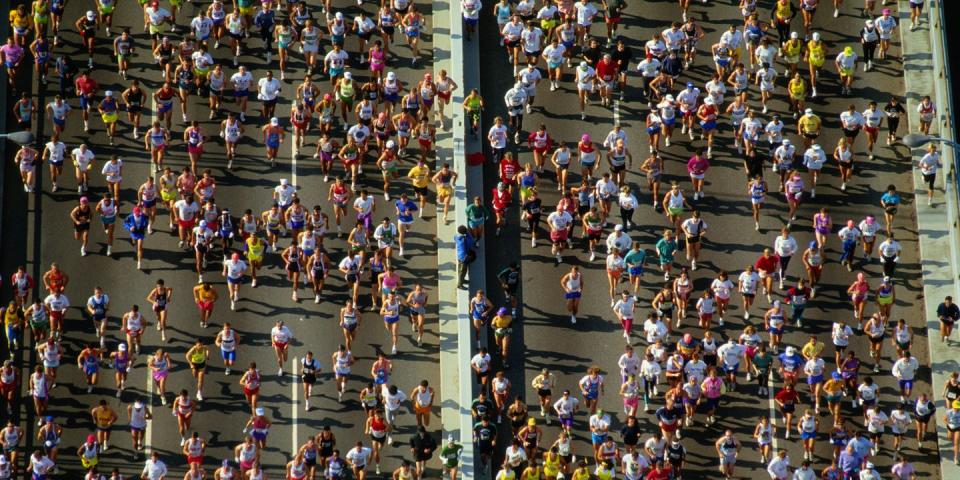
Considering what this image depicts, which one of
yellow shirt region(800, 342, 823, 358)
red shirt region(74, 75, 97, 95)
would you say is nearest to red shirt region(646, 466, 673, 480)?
yellow shirt region(800, 342, 823, 358)

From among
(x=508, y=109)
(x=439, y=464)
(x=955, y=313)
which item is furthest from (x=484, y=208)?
(x=955, y=313)

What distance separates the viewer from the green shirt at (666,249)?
53.6 m

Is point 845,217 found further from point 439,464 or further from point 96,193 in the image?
point 96,193

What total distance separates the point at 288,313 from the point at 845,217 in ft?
45.5

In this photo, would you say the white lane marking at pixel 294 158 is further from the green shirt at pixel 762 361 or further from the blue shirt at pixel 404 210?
the green shirt at pixel 762 361

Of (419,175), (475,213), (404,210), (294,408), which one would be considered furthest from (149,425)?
(475,213)

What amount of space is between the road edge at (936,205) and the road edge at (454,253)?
423 inches

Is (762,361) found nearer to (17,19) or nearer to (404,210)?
(404,210)

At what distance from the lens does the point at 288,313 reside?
5359cm

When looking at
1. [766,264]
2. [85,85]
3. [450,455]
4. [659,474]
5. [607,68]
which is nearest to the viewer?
[659,474]

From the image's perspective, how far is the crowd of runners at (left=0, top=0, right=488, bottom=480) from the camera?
5112cm

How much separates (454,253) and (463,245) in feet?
4.32

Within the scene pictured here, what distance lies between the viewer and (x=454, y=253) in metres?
54.5

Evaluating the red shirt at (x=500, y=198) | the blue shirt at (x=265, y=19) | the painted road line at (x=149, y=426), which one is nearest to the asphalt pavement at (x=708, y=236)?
the red shirt at (x=500, y=198)
